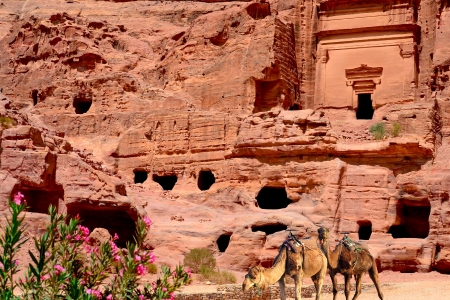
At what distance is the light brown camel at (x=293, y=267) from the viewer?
12688 millimetres

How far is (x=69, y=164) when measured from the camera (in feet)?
78.3

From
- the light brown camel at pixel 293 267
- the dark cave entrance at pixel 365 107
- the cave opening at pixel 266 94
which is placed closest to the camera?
the light brown camel at pixel 293 267

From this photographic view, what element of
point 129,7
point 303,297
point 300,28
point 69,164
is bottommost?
point 303,297

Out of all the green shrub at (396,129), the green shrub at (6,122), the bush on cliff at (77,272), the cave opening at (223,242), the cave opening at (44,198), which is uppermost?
the green shrub at (396,129)

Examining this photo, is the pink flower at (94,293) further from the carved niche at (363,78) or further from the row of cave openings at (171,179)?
the carved niche at (363,78)

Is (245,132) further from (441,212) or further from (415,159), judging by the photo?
(441,212)

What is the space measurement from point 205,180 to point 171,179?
220 cm

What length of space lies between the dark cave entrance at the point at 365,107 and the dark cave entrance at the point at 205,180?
970 cm

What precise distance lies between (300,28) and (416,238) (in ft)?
53.4

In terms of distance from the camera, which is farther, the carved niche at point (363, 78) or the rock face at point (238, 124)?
the carved niche at point (363, 78)

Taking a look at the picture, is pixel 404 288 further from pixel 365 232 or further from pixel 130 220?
pixel 130 220

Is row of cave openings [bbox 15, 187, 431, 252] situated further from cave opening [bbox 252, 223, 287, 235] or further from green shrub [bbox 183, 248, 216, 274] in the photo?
green shrub [bbox 183, 248, 216, 274]

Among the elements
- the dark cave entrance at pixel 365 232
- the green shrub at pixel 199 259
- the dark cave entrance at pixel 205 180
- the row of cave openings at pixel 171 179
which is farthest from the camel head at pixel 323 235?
the dark cave entrance at pixel 205 180

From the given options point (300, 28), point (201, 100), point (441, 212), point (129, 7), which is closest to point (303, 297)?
point (441, 212)
